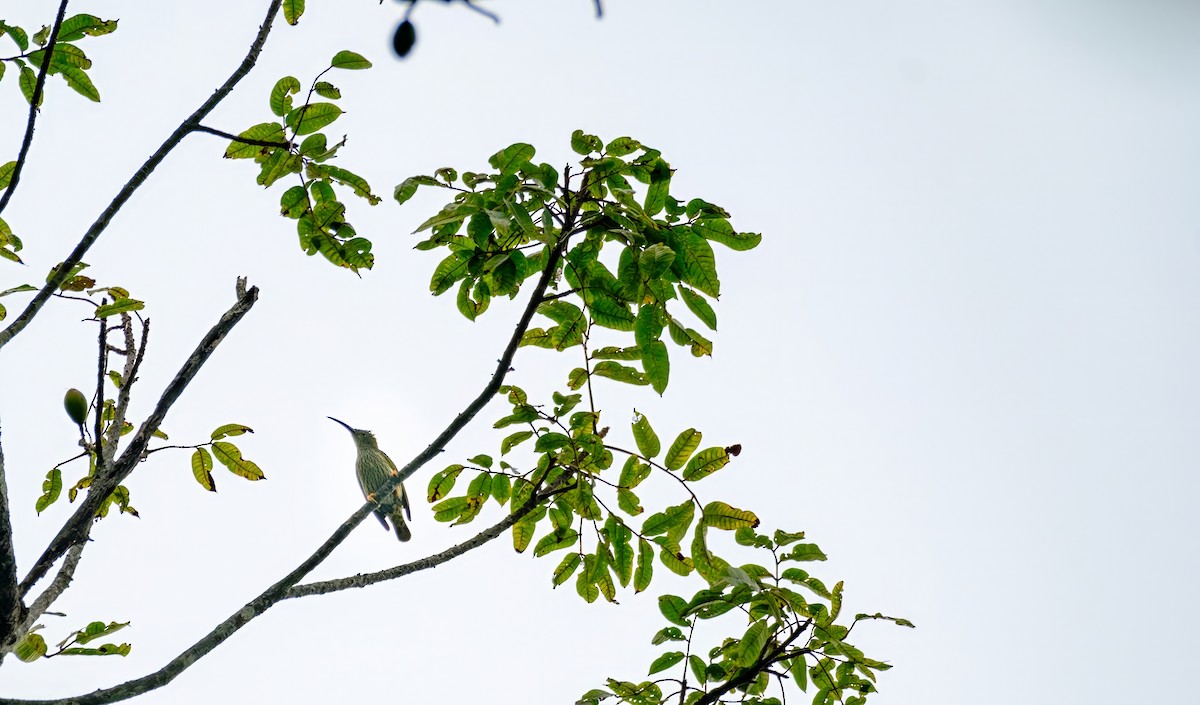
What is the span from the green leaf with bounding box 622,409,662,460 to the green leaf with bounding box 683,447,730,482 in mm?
141

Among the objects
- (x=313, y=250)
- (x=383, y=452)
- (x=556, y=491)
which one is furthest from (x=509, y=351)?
(x=383, y=452)

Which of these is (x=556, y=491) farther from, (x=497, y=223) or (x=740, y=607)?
(x=497, y=223)

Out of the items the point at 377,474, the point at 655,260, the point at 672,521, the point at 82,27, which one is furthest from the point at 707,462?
the point at 377,474

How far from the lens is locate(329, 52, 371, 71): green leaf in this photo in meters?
3.10

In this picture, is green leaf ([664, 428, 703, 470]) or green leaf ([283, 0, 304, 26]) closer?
green leaf ([283, 0, 304, 26])

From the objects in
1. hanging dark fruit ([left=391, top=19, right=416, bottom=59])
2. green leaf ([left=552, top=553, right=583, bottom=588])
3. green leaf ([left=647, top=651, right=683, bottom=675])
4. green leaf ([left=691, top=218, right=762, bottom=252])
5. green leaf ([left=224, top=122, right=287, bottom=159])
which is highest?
green leaf ([left=224, top=122, right=287, bottom=159])

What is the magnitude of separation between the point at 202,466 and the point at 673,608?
1855 mm

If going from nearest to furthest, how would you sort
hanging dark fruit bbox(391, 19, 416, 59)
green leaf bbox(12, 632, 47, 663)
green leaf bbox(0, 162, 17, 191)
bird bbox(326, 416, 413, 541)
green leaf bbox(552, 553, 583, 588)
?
hanging dark fruit bbox(391, 19, 416, 59) → green leaf bbox(12, 632, 47, 663) → green leaf bbox(0, 162, 17, 191) → green leaf bbox(552, 553, 583, 588) → bird bbox(326, 416, 413, 541)

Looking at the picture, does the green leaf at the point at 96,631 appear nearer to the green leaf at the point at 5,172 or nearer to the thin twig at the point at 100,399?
Result: the thin twig at the point at 100,399

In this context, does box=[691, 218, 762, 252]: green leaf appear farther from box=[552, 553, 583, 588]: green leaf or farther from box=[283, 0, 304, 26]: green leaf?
box=[283, 0, 304, 26]: green leaf

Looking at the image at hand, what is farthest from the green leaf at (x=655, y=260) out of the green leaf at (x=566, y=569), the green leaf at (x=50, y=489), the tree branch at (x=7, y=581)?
the green leaf at (x=50, y=489)

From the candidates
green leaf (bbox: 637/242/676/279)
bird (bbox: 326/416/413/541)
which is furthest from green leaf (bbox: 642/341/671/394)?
bird (bbox: 326/416/413/541)

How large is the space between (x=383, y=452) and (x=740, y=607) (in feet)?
21.7

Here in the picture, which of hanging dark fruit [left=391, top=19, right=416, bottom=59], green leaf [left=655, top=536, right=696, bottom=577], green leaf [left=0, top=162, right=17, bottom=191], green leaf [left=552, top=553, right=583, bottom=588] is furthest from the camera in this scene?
green leaf [left=552, top=553, right=583, bottom=588]
